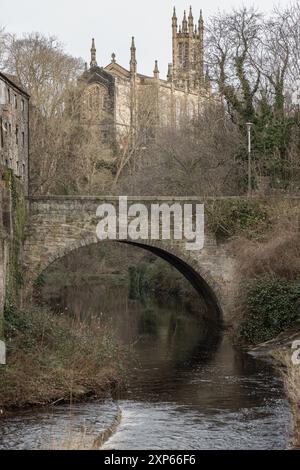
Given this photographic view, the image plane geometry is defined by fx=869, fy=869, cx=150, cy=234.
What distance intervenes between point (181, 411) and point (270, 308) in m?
9.17

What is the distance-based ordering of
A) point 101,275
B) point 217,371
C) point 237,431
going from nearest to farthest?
1. point 237,431
2. point 217,371
3. point 101,275

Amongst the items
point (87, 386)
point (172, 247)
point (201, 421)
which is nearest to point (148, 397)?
point (87, 386)

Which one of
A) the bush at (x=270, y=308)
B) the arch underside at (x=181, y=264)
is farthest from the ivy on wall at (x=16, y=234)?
the bush at (x=270, y=308)

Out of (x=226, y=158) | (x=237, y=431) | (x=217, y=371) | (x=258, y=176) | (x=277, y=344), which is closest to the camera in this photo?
(x=237, y=431)

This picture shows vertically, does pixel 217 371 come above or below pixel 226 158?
below

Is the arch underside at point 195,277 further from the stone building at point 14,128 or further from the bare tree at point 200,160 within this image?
the stone building at point 14,128

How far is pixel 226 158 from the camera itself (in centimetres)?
3938

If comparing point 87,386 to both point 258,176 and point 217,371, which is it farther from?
point 258,176

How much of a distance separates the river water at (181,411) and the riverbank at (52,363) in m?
0.51

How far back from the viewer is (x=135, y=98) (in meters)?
63.6

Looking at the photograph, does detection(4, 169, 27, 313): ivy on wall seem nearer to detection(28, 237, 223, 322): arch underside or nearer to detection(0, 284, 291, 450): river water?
detection(28, 237, 223, 322): arch underside

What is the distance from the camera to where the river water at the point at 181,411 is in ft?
53.5

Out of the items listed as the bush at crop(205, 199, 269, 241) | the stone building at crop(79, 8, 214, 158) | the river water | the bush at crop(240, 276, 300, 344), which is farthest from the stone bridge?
the stone building at crop(79, 8, 214, 158)

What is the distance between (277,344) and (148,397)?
22.8 ft
